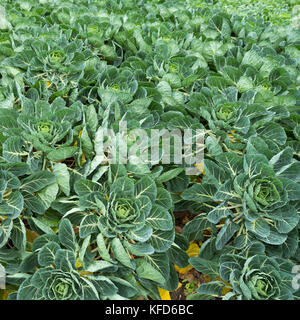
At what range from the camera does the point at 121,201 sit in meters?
1.58

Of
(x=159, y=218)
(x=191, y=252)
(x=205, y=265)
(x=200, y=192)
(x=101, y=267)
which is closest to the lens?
(x=101, y=267)

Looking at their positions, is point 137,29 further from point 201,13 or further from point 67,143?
point 67,143

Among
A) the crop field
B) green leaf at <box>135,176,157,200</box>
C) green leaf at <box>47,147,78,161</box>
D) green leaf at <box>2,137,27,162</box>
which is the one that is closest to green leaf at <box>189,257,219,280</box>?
the crop field

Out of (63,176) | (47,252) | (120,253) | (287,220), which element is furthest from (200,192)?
(47,252)

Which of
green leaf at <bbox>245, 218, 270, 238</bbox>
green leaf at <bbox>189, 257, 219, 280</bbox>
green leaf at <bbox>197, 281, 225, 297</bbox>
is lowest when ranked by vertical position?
green leaf at <bbox>197, 281, 225, 297</bbox>

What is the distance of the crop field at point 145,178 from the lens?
1.55m

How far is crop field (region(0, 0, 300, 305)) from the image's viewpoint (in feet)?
5.08

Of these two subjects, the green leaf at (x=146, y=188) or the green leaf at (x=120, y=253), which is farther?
the green leaf at (x=146, y=188)

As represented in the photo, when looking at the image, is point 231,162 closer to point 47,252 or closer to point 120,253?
point 120,253

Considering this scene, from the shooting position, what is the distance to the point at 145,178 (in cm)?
160

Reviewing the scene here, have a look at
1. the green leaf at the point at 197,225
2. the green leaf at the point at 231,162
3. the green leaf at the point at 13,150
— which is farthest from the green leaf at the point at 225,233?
the green leaf at the point at 13,150

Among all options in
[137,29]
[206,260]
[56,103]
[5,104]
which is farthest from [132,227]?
[137,29]

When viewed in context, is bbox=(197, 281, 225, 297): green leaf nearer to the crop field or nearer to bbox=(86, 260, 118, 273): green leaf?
the crop field

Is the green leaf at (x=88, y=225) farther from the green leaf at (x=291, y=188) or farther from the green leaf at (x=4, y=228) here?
the green leaf at (x=291, y=188)
